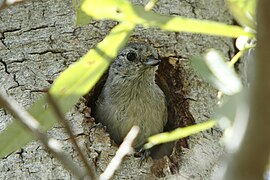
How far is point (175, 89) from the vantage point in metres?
3.21

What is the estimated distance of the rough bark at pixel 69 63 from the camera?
2.55 m

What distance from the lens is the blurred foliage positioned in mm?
994

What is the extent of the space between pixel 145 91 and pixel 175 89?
0.50 meters

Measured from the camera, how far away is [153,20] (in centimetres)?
99

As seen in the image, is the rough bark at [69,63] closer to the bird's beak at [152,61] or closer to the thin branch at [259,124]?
the bird's beak at [152,61]

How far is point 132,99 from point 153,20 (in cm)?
269

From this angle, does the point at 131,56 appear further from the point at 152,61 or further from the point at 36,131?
the point at 36,131

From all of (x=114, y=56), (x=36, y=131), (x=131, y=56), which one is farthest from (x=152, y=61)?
(x=36, y=131)

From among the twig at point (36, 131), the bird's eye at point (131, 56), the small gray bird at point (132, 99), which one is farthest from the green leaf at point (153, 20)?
the bird's eye at point (131, 56)

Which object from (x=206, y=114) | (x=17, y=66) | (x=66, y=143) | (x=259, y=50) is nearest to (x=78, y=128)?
(x=66, y=143)

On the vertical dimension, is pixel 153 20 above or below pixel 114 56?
above

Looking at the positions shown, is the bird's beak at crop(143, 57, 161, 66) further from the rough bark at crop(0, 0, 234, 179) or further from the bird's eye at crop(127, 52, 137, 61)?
the bird's eye at crop(127, 52, 137, 61)

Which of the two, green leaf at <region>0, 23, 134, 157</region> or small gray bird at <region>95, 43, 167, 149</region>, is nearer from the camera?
green leaf at <region>0, 23, 134, 157</region>

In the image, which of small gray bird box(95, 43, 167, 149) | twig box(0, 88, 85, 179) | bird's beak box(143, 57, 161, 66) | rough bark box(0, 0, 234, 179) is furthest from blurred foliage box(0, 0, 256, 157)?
small gray bird box(95, 43, 167, 149)
